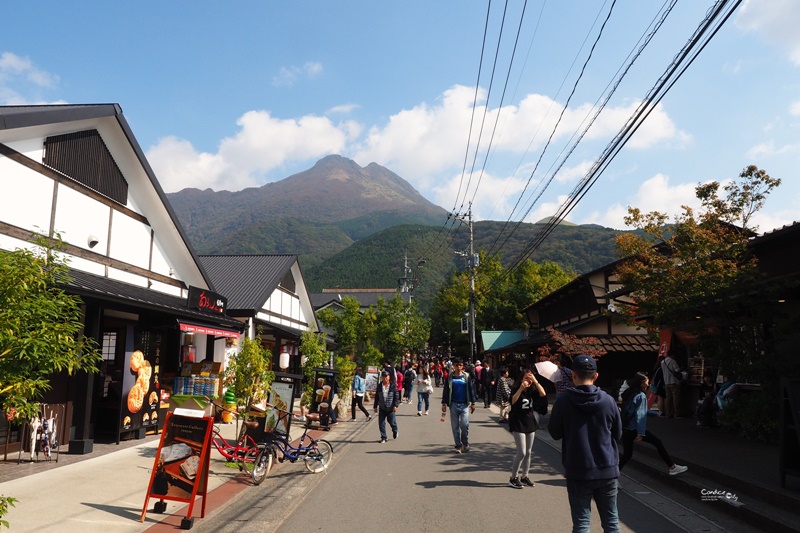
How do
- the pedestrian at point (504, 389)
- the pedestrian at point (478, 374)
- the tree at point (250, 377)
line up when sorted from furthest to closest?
the pedestrian at point (478, 374), the pedestrian at point (504, 389), the tree at point (250, 377)

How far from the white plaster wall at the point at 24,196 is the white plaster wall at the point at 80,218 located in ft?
1.10

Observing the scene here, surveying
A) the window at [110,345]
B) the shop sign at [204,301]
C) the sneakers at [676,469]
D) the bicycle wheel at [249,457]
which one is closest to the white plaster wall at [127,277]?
the shop sign at [204,301]

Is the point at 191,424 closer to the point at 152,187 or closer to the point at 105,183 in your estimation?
the point at 105,183

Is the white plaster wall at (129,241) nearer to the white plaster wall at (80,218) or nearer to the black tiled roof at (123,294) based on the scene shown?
the white plaster wall at (80,218)

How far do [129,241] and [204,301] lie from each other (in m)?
2.85

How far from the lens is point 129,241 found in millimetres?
14359

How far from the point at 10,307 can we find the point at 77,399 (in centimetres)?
742

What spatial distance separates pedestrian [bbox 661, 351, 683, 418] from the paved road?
22.8ft

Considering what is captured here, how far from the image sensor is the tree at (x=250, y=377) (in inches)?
407

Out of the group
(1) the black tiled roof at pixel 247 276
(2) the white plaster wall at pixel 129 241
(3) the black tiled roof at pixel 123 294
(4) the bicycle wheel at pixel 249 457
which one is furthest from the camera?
(1) the black tiled roof at pixel 247 276

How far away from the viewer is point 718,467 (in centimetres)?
891

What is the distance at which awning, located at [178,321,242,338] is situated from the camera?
13714 millimetres

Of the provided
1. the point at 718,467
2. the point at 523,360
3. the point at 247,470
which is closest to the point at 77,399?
the point at 247,470

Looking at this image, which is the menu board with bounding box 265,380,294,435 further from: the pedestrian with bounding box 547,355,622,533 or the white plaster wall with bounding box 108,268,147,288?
the pedestrian with bounding box 547,355,622,533
